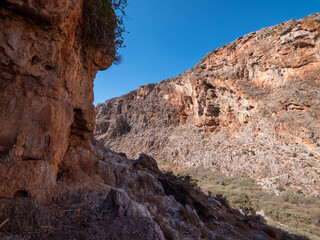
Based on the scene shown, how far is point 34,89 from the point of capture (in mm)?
2576

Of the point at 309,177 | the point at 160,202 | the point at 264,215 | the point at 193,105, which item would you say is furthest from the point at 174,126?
the point at 160,202

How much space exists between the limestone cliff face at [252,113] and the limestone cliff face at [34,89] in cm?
1992

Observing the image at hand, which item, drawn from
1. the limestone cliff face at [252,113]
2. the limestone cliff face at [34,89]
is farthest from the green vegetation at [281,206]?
the limestone cliff face at [34,89]

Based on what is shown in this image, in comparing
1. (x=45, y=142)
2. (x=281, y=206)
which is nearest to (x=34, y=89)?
(x=45, y=142)

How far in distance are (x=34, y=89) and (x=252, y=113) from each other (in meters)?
26.9

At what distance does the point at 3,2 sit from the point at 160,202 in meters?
4.86

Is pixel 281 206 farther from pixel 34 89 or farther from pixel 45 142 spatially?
pixel 34 89

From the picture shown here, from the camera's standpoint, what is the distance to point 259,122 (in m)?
23.4

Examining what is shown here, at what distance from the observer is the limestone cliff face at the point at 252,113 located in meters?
18.7

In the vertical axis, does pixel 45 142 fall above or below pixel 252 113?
below

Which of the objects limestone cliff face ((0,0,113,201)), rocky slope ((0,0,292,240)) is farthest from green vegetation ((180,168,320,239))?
limestone cliff face ((0,0,113,201))

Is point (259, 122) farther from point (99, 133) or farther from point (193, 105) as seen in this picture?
point (99, 133)

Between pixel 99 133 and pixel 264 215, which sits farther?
pixel 99 133

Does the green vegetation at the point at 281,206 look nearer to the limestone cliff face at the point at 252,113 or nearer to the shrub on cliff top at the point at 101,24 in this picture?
the limestone cliff face at the point at 252,113
